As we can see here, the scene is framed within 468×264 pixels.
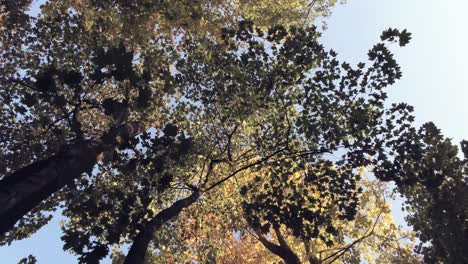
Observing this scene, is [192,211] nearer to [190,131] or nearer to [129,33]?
[190,131]

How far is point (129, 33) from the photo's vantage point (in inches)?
555

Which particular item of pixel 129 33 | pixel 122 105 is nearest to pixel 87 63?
pixel 129 33

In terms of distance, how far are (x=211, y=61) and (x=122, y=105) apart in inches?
145

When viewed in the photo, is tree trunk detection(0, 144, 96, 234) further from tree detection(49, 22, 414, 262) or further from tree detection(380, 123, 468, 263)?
tree detection(380, 123, 468, 263)

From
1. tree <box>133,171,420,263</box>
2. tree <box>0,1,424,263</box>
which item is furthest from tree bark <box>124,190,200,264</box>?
tree <box>133,171,420,263</box>

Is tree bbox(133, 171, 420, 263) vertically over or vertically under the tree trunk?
over

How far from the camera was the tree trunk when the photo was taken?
6.81m

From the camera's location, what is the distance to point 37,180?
7.64m

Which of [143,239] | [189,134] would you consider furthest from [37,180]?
[189,134]

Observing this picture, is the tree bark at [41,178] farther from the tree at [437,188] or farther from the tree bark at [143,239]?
the tree at [437,188]

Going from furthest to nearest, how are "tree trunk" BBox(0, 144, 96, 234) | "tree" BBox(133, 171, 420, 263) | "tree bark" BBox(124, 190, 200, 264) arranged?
"tree" BBox(133, 171, 420, 263) → "tree bark" BBox(124, 190, 200, 264) → "tree trunk" BBox(0, 144, 96, 234)

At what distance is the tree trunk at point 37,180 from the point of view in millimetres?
6809

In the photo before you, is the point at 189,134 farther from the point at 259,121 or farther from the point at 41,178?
the point at 41,178

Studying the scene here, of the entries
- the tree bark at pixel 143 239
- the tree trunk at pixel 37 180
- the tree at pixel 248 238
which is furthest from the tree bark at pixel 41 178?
the tree at pixel 248 238
